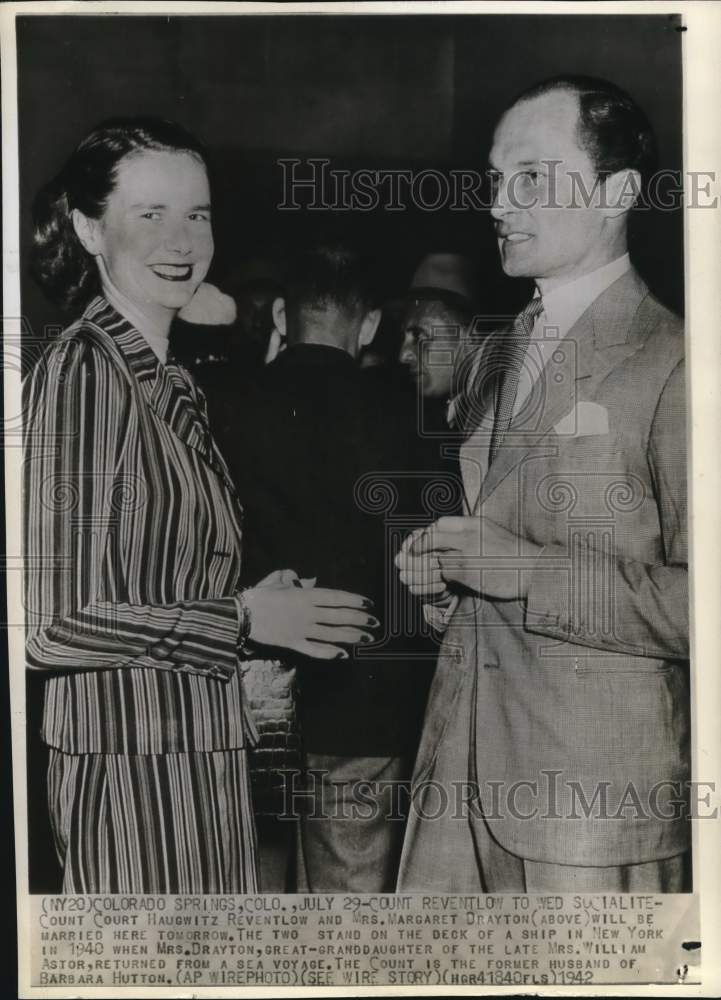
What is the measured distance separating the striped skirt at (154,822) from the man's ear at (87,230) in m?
1.48

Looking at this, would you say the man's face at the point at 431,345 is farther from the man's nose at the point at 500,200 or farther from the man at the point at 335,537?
the man's nose at the point at 500,200

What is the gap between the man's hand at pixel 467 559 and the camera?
2633 mm

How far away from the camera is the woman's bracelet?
2623 mm

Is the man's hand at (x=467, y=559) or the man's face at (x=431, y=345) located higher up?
the man's face at (x=431, y=345)

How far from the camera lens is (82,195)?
2.68 meters

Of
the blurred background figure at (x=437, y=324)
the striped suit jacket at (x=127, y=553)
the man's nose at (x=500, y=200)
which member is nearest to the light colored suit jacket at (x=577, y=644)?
the blurred background figure at (x=437, y=324)

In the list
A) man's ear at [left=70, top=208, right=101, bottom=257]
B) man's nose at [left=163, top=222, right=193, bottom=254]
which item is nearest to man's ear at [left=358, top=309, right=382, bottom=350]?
man's nose at [left=163, top=222, right=193, bottom=254]

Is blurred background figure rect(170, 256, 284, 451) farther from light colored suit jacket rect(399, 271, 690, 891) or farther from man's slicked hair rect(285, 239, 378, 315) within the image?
light colored suit jacket rect(399, 271, 690, 891)

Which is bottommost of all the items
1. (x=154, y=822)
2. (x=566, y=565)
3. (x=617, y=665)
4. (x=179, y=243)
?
(x=154, y=822)

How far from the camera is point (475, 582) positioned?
2637mm

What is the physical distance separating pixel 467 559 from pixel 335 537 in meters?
0.39

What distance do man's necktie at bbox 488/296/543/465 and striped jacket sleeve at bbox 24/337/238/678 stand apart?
0.93m

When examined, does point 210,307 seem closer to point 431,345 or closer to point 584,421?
point 431,345
